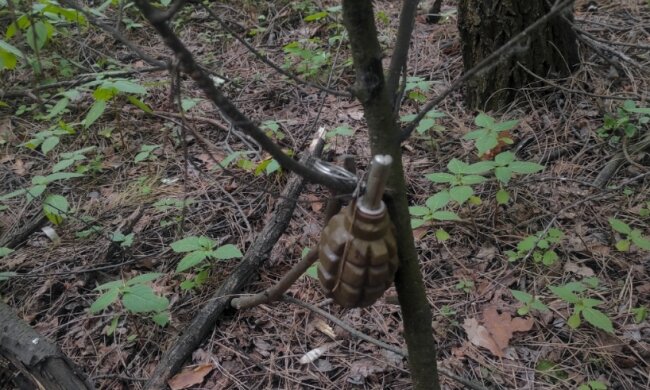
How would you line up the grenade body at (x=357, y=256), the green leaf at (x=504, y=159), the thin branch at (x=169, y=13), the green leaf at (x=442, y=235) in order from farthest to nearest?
the green leaf at (x=442, y=235) < the green leaf at (x=504, y=159) < the grenade body at (x=357, y=256) < the thin branch at (x=169, y=13)

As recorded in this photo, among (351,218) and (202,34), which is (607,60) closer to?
(351,218)

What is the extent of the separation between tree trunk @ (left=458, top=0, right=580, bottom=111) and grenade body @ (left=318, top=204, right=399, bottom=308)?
212 cm

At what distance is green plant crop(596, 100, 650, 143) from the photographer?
2473 millimetres

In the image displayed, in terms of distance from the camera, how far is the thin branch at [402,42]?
107cm

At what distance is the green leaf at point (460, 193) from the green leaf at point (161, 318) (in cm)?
128

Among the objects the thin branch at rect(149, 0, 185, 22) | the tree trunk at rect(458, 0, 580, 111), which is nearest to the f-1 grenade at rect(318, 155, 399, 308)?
the thin branch at rect(149, 0, 185, 22)

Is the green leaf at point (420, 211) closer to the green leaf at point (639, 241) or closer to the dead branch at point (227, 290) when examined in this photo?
the dead branch at point (227, 290)

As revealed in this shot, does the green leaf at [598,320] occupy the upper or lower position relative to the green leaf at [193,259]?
upper

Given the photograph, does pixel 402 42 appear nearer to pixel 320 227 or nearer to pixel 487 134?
pixel 487 134

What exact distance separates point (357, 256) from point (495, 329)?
121cm

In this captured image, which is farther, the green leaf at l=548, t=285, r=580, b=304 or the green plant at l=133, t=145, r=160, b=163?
the green plant at l=133, t=145, r=160, b=163

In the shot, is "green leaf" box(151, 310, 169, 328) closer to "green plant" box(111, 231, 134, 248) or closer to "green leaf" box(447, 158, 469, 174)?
"green plant" box(111, 231, 134, 248)

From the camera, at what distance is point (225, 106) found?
2.94 feet

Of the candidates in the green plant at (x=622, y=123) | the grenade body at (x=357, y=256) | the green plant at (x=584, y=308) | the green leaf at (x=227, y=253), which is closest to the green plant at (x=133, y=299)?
the green leaf at (x=227, y=253)
